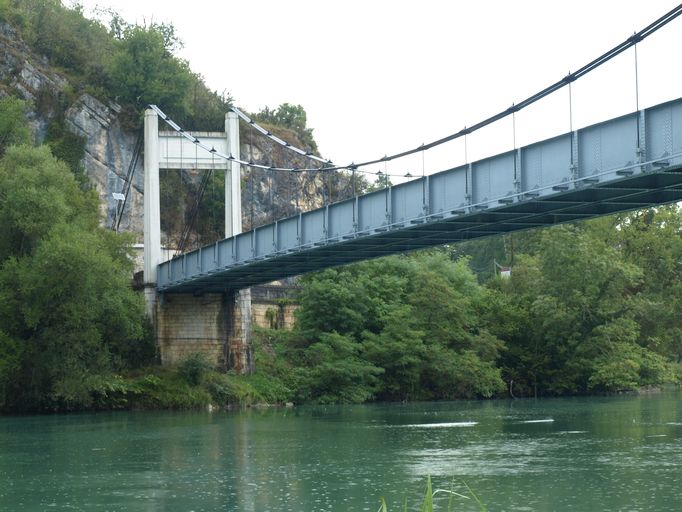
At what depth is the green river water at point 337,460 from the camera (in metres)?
23.5

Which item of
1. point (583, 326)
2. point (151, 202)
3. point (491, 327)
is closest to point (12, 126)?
point (151, 202)

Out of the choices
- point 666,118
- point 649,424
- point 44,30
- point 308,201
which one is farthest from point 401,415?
point 44,30

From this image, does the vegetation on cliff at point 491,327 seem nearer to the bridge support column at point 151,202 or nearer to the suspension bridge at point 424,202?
the suspension bridge at point 424,202

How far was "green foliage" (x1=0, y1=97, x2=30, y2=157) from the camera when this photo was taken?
204 ft

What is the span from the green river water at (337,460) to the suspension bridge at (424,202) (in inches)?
260

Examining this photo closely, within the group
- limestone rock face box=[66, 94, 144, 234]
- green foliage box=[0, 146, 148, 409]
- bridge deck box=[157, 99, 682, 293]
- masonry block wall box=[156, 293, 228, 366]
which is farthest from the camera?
limestone rock face box=[66, 94, 144, 234]

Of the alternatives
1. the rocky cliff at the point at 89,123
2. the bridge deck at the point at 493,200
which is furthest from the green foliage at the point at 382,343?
the rocky cliff at the point at 89,123

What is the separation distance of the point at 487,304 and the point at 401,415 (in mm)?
20604

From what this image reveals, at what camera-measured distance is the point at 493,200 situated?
33562 millimetres

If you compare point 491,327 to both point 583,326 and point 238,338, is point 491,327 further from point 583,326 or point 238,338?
point 238,338

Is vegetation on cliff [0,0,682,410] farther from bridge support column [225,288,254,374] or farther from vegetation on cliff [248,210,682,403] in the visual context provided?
bridge support column [225,288,254,374]

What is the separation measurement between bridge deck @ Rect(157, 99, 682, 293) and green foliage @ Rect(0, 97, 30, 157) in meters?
15.9

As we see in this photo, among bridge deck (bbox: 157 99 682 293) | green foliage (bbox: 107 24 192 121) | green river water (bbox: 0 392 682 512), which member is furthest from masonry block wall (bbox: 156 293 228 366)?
green foliage (bbox: 107 24 192 121)

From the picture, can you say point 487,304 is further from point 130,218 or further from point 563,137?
point 563,137
